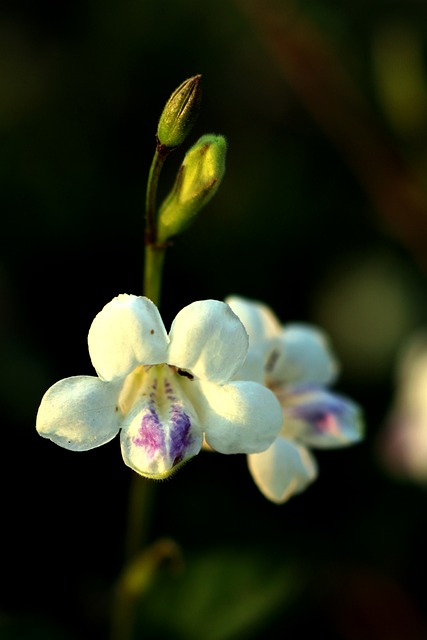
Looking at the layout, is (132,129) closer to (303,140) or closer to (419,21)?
(303,140)

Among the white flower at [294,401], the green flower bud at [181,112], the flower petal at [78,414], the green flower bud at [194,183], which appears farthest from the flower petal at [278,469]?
the green flower bud at [181,112]

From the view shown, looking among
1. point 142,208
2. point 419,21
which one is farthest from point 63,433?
point 419,21

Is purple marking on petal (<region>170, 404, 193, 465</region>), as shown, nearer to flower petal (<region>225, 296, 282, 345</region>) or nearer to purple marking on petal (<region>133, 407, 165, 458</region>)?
purple marking on petal (<region>133, 407, 165, 458</region>)

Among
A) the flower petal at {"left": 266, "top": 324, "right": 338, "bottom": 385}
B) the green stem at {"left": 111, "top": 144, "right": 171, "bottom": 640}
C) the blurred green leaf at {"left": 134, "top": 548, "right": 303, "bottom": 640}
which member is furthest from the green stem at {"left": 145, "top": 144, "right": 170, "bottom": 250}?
the blurred green leaf at {"left": 134, "top": 548, "right": 303, "bottom": 640}

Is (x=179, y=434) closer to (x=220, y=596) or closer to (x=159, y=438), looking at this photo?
(x=159, y=438)

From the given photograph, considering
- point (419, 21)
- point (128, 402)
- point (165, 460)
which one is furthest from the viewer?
point (419, 21)

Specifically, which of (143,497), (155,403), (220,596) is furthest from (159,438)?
(220,596)
